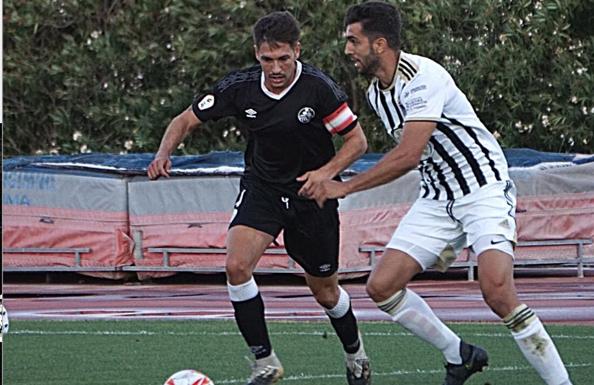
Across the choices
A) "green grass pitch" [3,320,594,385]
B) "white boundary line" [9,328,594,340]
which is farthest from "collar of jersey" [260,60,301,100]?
"white boundary line" [9,328,594,340]

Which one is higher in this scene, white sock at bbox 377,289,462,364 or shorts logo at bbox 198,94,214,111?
shorts logo at bbox 198,94,214,111

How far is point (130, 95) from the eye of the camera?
2431 cm

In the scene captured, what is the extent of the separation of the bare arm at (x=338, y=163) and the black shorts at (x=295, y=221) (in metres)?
0.25

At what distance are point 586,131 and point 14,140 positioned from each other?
10.3m

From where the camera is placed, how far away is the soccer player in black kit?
7.60 metres

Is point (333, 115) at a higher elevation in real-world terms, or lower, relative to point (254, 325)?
higher

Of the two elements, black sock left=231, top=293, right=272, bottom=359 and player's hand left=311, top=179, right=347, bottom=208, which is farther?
black sock left=231, top=293, right=272, bottom=359

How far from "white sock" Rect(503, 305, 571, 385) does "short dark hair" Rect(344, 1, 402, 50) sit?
1485mm

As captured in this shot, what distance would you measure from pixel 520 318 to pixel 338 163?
51.5 inches

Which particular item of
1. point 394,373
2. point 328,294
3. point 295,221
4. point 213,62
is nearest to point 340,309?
point 328,294

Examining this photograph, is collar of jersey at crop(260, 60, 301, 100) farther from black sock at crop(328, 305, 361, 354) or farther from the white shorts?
black sock at crop(328, 305, 361, 354)

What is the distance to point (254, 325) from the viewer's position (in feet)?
24.9

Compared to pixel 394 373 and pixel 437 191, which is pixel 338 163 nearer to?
pixel 437 191

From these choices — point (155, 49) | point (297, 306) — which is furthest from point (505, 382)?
point (155, 49)
